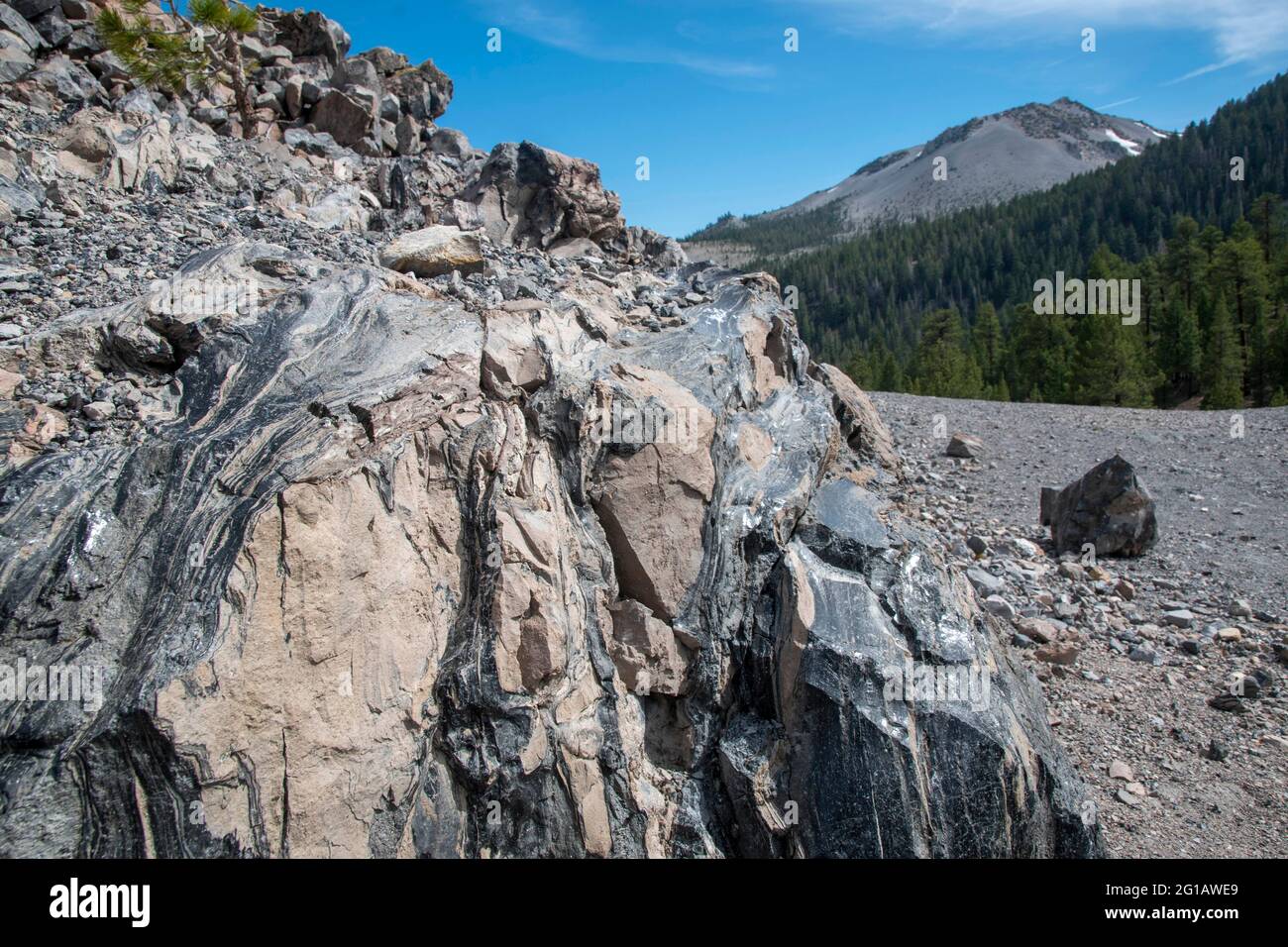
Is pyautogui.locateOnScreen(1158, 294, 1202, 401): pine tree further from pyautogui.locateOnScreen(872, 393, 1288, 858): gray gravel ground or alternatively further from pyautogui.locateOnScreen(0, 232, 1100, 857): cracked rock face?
pyautogui.locateOnScreen(0, 232, 1100, 857): cracked rock face

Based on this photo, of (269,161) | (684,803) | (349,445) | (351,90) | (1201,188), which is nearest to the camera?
(349,445)

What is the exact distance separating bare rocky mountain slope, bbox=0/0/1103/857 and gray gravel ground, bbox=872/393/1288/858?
3.63 m

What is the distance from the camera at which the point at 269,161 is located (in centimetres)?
1802

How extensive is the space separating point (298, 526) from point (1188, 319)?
61.4m

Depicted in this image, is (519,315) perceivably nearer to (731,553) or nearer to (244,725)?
(731,553)

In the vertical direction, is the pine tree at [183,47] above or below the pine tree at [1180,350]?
above

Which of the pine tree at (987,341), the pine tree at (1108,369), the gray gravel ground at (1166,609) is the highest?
the pine tree at (987,341)

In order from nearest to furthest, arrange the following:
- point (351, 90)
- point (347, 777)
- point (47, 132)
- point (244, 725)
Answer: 1. point (244, 725)
2. point (347, 777)
3. point (47, 132)
4. point (351, 90)

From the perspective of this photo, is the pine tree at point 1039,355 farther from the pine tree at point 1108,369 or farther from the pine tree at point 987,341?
the pine tree at point 987,341

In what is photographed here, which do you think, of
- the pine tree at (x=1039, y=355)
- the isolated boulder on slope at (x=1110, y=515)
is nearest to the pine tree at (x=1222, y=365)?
the pine tree at (x=1039, y=355)

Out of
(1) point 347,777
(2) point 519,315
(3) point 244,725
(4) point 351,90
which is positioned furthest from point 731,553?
(4) point 351,90

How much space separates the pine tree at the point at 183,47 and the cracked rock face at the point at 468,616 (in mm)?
17545

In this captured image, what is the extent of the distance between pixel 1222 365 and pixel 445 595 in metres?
55.7

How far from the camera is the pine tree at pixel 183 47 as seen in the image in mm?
20391
